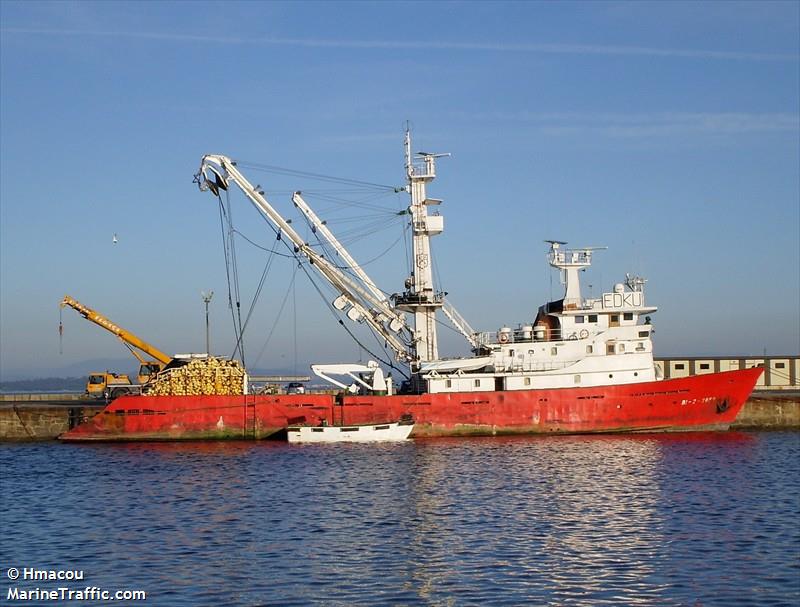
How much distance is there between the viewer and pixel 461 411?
47125 millimetres

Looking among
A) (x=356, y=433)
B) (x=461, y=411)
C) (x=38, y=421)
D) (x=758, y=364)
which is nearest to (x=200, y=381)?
(x=356, y=433)

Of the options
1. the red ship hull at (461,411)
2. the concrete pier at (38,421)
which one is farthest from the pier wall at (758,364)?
the concrete pier at (38,421)

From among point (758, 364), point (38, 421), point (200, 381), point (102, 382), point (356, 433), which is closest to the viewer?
point (356, 433)

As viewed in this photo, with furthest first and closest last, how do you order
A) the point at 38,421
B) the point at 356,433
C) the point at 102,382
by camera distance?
the point at 102,382, the point at 38,421, the point at 356,433

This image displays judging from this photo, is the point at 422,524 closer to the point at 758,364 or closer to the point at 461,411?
the point at 461,411

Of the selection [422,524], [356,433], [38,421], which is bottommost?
[422,524]

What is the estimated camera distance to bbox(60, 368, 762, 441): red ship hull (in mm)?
46656

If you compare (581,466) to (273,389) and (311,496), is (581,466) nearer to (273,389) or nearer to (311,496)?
(311,496)

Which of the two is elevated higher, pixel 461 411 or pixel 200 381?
pixel 200 381

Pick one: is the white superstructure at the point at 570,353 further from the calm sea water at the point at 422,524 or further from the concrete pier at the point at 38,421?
the concrete pier at the point at 38,421

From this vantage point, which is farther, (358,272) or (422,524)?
(358,272)

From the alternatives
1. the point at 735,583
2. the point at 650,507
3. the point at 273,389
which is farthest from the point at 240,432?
the point at 735,583

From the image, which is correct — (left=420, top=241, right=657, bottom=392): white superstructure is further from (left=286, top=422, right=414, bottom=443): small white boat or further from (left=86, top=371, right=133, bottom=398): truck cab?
(left=86, top=371, right=133, bottom=398): truck cab

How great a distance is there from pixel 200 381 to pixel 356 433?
28.8 feet
